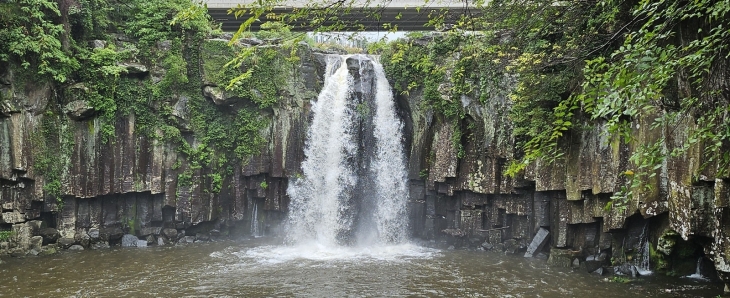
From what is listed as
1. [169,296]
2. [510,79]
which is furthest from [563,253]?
[169,296]

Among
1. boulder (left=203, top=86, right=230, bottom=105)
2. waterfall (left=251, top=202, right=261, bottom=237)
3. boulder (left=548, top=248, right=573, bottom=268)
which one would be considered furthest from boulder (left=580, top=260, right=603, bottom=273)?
boulder (left=203, top=86, right=230, bottom=105)

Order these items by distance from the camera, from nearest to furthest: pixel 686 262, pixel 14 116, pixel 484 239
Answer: pixel 686 262 < pixel 14 116 < pixel 484 239

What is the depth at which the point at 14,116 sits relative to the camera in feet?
57.7

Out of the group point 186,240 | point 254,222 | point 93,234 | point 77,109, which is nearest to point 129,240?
point 93,234

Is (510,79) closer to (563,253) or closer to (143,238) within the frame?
(563,253)

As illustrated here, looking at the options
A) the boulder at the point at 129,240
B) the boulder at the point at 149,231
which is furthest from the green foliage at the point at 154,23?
the boulder at the point at 129,240

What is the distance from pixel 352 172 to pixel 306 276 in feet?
22.3

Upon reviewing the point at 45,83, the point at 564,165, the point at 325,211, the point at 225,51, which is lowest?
the point at 325,211

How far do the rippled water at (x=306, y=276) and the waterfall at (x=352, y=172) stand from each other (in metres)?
1.81

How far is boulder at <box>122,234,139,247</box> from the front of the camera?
19.8 metres

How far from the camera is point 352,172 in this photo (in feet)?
69.6

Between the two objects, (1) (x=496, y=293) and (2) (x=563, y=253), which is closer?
(1) (x=496, y=293)

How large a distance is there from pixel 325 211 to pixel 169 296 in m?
8.55

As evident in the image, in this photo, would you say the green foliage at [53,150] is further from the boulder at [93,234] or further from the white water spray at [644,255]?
the white water spray at [644,255]
